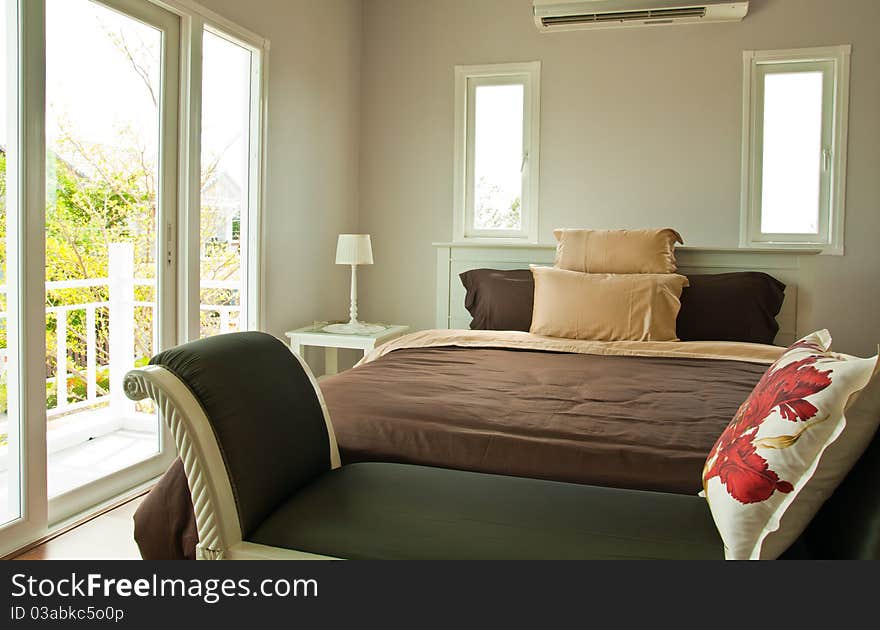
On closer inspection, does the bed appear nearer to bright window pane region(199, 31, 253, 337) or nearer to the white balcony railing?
bright window pane region(199, 31, 253, 337)

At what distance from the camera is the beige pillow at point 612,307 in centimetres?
319

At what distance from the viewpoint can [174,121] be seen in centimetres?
306

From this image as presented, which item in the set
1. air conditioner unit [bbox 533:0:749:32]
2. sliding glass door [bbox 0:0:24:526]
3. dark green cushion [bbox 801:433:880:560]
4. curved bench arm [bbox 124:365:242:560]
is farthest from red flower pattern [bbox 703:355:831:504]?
air conditioner unit [bbox 533:0:749:32]

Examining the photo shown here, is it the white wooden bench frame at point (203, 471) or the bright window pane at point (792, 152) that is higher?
the bright window pane at point (792, 152)

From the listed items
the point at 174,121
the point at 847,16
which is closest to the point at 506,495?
the point at 174,121

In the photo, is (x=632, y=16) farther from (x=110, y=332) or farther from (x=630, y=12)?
(x=110, y=332)

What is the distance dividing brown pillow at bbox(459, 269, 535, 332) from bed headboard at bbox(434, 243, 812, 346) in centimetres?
17

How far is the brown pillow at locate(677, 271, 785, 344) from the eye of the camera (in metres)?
3.29

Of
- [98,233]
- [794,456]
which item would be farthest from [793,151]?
[98,233]

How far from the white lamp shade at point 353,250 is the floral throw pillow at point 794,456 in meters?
3.01

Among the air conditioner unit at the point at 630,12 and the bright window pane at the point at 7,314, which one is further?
the air conditioner unit at the point at 630,12

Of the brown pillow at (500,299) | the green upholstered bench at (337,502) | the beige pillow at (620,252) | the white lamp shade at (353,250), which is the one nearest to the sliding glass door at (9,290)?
the green upholstered bench at (337,502)

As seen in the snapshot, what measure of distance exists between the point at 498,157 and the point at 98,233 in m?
2.47

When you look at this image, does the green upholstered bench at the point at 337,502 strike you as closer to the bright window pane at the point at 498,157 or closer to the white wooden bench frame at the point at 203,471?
the white wooden bench frame at the point at 203,471
